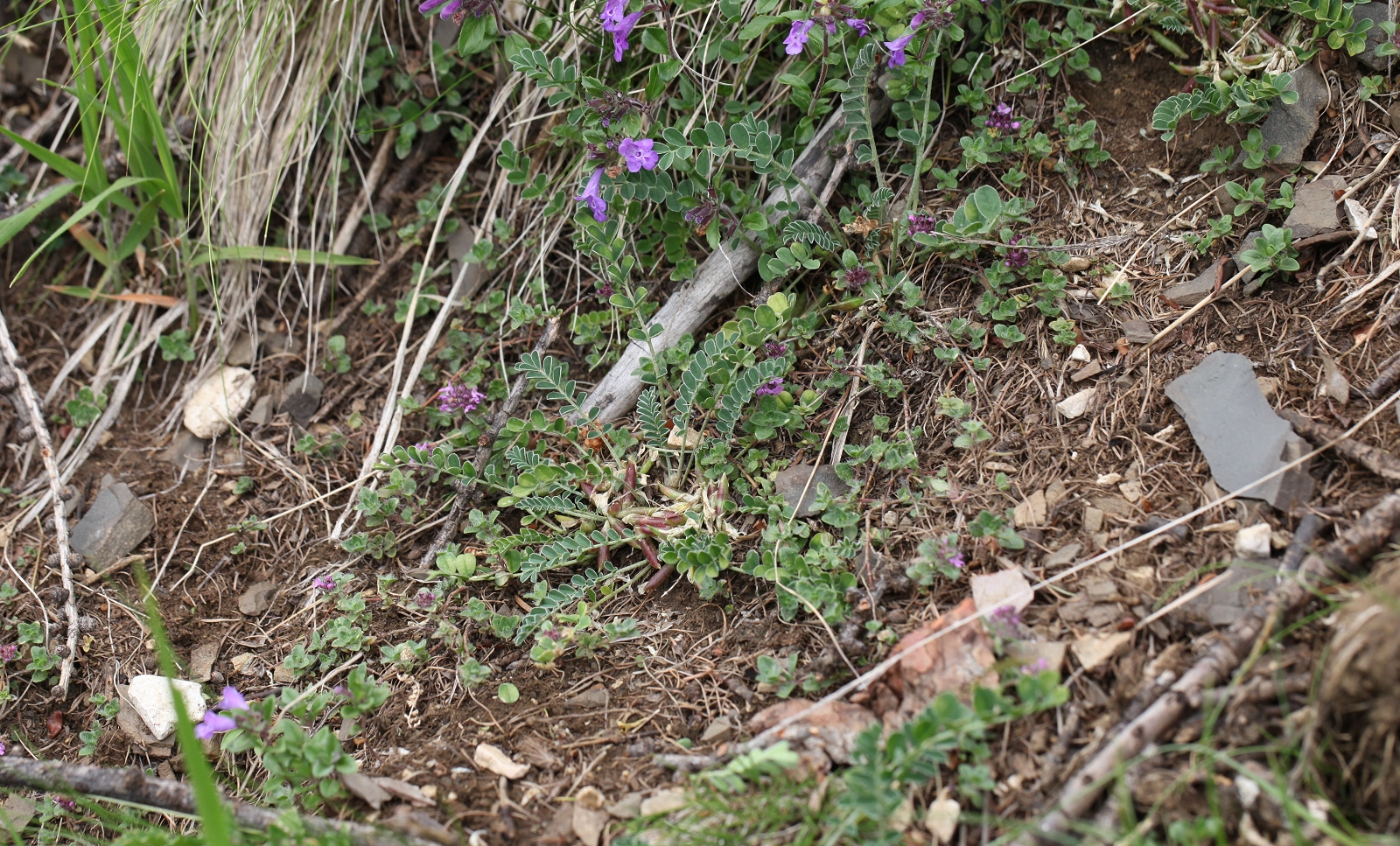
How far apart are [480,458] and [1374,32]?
2554 mm

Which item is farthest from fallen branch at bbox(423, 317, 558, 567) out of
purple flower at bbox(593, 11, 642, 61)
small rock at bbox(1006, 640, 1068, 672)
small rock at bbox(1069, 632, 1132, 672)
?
small rock at bbox(1069, 632, 1132, 672)

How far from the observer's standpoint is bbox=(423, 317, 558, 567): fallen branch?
2.54 metres

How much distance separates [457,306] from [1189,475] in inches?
85.4

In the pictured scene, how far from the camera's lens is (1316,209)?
2221 millimetres

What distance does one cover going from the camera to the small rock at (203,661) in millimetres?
2412

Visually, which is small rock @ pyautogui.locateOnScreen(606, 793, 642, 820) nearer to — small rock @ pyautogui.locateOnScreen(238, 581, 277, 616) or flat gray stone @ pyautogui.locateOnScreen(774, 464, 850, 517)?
flat gray stone @ pyautogui.locateOnScreen(774, 464, 850, 517)

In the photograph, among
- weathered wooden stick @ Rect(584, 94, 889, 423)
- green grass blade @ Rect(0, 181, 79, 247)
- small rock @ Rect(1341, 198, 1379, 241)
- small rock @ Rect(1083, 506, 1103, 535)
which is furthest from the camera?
green grass blade @ Rect(0, 181, 79, 247)

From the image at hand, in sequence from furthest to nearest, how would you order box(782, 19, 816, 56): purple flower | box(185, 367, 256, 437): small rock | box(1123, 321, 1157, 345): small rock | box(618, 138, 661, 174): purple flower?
box(185, 367, 256, 437): small rock < box(618, 138, 661, 174): purple flower < box(782, 19, 816, 56): purple flower < box(1123, 321, 1157, 345): small rock

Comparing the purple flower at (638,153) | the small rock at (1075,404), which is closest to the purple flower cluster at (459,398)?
the purple flower at (638,153)

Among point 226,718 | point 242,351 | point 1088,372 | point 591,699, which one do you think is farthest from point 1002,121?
point 242,351

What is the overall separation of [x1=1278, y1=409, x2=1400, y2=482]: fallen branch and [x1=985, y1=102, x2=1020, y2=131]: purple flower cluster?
1044 mm

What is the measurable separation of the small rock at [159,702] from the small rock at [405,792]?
0.66 meters

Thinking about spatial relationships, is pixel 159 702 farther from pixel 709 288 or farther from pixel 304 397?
pixel 709 288

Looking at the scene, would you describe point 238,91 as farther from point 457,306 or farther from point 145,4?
point 457,306
